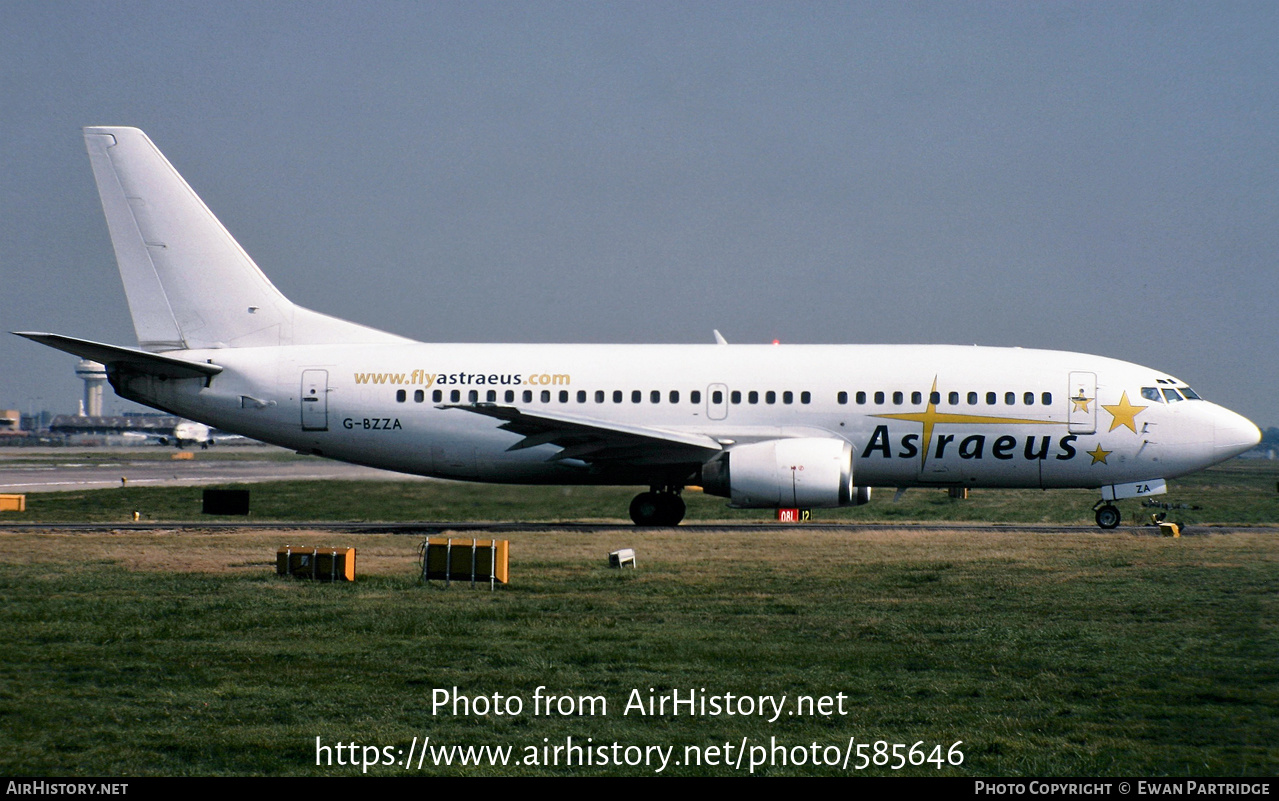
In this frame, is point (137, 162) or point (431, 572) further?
point (137, 162)

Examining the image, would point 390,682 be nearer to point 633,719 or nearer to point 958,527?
point 633,719

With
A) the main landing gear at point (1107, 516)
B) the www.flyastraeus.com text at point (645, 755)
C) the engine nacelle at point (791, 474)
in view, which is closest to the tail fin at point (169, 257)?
the engine nacelle at point (791, 474)

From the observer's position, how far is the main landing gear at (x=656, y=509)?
2805 cm

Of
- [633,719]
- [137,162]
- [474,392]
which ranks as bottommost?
[633,719]

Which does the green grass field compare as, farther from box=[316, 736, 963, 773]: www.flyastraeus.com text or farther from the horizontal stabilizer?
the horizontal stabilizer

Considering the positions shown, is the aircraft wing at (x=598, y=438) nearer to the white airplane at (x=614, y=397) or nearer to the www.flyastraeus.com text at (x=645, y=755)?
the white airplane at (x=614, y=397)

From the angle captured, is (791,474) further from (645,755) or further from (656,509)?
(645,755)

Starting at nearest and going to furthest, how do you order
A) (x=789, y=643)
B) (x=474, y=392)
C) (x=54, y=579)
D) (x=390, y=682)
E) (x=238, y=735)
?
(x=238, y=735) < (x=390, y=682) < (x=789, y=643) < (x=54, y=579) < (x=474, y=392)

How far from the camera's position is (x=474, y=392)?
27.9m

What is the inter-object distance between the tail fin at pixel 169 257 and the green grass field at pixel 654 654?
7571 mm

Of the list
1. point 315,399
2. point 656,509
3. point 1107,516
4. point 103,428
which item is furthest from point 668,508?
point 103,428

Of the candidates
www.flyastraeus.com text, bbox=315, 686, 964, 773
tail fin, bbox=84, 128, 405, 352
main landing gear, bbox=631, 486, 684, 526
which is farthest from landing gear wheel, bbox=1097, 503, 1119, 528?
www.flyastraeus.com text, bbox=315, 686, 964, 773

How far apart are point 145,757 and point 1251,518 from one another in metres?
33.2

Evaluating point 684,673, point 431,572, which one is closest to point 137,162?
point 431,572
